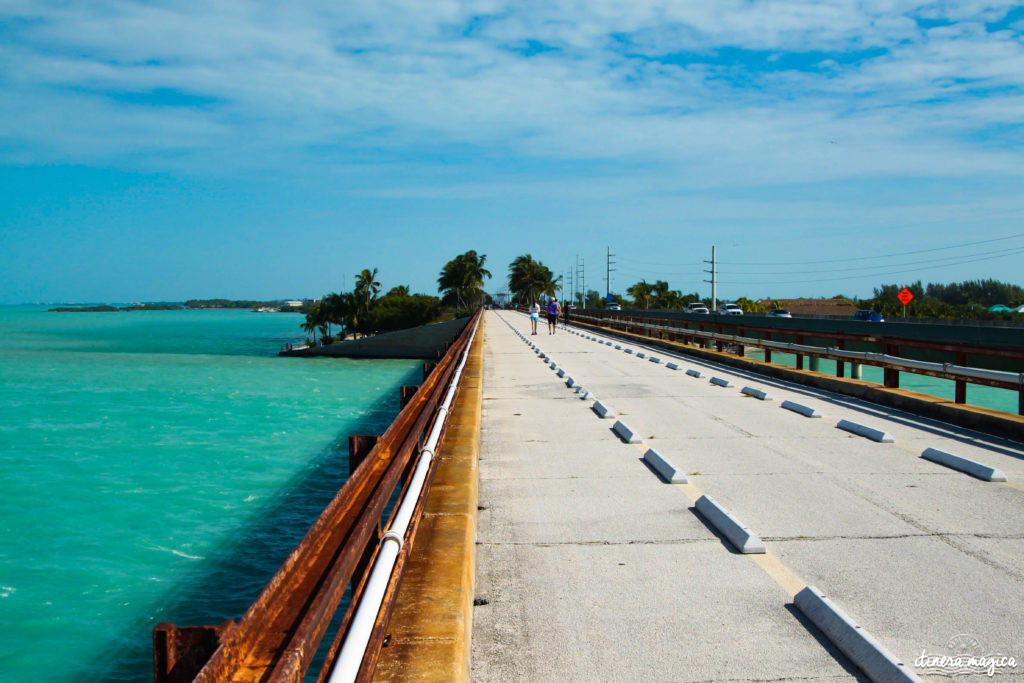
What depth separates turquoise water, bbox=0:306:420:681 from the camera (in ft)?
32.9

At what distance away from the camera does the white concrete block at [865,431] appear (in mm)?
10383

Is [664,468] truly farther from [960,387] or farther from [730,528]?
[960,387]

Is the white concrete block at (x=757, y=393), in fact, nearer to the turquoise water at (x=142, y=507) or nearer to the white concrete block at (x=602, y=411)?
the white concrete block at (x=602, y=411)

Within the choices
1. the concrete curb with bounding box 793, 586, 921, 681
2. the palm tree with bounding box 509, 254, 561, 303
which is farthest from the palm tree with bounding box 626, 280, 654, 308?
the concrete curb with bounding box 793, 586, 921, 681

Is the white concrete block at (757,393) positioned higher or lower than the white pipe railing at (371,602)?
lower

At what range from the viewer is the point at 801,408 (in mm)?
13148

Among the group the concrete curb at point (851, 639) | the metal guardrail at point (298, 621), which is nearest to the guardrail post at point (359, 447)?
the metal guardrail at point (298, 621)

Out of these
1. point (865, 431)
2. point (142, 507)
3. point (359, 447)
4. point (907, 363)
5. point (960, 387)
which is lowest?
point (142, 507)

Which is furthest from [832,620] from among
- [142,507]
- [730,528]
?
[142,507]

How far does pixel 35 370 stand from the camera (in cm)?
5838

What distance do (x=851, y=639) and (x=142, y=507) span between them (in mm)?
15039

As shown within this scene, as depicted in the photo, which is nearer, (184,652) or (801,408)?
(184,652)

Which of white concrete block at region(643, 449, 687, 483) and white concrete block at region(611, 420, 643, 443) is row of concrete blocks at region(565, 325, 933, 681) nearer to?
white concrete block at region(643, 449, 687, 483)

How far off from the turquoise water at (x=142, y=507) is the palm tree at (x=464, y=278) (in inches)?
4901
